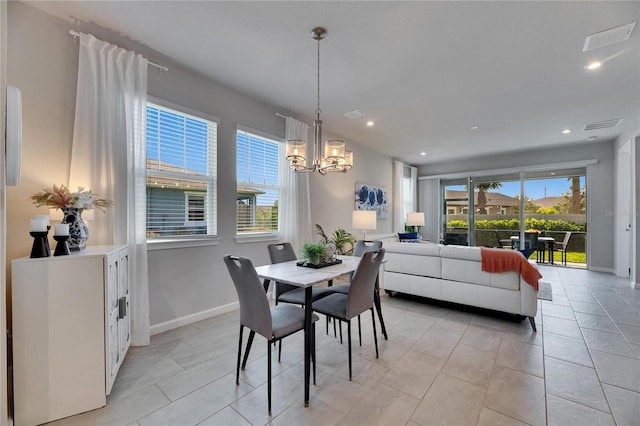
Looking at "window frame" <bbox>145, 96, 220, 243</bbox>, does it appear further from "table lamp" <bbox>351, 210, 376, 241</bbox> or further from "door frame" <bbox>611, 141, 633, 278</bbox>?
"door frame" <bbox>611, 141, 633, 278</bbox>

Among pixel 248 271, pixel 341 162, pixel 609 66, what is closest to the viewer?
pixel 248 271

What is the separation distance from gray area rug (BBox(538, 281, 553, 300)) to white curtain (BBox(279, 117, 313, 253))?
12.1 ft

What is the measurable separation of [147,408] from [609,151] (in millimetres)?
8679

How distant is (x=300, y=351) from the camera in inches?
96.3

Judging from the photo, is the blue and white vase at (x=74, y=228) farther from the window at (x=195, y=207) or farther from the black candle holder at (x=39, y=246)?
the window at (x=195, y=207)

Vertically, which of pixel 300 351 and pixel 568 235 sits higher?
pixel 568 235

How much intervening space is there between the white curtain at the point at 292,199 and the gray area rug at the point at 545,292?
3.69 meters

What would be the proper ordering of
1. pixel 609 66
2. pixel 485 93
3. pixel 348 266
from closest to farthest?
pixel 348 266 < pixel 609 66 < pixel 485 93

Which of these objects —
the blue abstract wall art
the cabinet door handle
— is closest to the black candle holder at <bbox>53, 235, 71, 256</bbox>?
the cabinet door handle

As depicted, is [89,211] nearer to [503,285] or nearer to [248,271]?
[248,271]

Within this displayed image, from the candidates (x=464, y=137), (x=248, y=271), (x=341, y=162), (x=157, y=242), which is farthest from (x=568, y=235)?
(x=157, y=242)

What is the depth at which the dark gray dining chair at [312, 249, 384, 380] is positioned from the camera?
2.02 meters

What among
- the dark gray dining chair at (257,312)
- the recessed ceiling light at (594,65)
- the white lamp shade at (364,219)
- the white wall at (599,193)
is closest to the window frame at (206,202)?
the dark gray dining chair at (257,312)

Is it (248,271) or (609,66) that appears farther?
(609,66)
